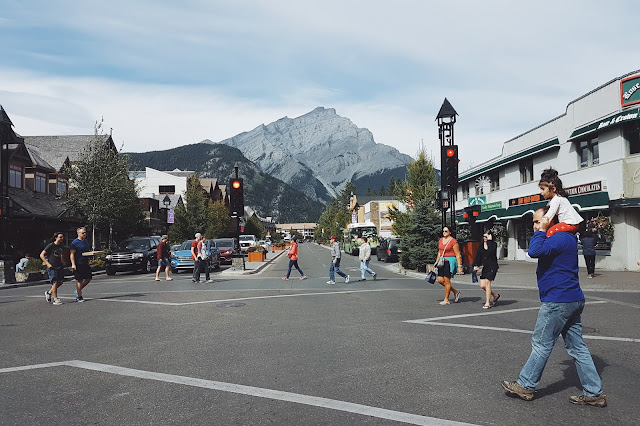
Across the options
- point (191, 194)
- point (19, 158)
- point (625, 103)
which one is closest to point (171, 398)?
point (625, 103)

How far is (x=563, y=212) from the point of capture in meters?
4.85

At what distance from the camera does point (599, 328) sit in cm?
876

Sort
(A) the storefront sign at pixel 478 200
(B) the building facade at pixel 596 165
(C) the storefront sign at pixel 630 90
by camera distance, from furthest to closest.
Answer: (A) the storefront sign at pixel 478 200 < (B) the building facade at pixel 596 165 < (C) the storefront sign at pixel 630 90

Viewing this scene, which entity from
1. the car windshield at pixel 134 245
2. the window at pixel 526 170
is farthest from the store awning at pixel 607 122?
the car windshield at pixel 134 245

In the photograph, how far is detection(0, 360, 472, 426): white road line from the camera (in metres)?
4.40

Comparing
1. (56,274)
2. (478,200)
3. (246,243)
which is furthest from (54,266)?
(246,243)

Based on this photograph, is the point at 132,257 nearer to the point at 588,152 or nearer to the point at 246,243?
the point at 246,243

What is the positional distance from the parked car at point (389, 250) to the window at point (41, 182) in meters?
23.8

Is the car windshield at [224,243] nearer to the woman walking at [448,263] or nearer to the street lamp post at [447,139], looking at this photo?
the street lamp post at [447,139]

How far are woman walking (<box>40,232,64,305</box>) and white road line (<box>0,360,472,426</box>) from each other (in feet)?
23.1

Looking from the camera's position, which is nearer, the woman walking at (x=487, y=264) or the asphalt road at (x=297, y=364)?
the asphalt road at (x=297, y=364)

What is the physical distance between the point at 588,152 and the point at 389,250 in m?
13.0

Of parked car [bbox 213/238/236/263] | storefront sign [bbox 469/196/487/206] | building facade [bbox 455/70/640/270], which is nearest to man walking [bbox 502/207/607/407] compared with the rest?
building facade [bbox 455/70/640/270]

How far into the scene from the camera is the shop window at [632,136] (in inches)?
816
